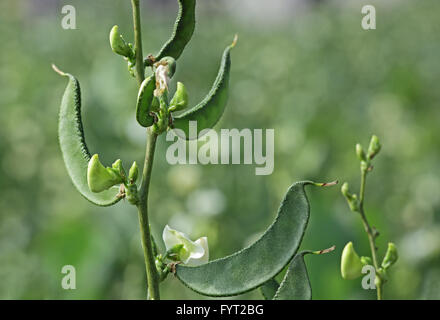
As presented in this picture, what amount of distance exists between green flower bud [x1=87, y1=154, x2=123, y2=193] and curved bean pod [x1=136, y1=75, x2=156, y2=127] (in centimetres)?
7

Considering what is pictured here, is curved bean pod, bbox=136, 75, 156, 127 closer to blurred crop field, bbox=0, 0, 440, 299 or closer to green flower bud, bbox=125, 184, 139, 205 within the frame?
green flower bud, bbox=125, 184, 139, 205

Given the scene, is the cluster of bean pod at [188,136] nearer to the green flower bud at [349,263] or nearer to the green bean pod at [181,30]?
the green bean pod at [181,30]

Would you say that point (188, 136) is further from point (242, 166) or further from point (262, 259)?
point (242, 166)

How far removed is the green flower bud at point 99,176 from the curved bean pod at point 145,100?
0.07 meters

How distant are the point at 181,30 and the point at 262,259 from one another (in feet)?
0.89

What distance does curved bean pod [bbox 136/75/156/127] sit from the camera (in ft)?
2.18

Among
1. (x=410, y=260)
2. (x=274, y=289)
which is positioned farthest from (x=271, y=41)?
(x=274, y=289)

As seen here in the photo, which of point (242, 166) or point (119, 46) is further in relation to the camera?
point (242, 166)

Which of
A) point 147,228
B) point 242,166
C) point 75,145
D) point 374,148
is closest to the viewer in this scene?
point 147,228

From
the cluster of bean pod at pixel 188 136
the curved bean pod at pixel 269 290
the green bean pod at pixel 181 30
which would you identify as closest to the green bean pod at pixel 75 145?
the cluster of bean pod at pixel 188 136

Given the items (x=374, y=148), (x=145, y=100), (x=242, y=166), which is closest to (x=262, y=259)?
(x=145, y=100)

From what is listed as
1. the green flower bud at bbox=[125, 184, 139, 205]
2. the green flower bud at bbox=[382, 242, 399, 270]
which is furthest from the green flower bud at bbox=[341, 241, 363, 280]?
the green flower bud at bbox=[125, 184, 139, 205]

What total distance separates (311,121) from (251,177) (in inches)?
23.2

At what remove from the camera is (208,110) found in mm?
763
